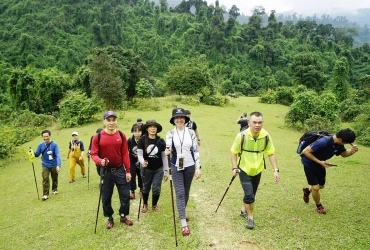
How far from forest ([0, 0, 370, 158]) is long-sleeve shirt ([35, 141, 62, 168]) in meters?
10.1

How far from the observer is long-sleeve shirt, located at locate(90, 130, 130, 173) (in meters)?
→ 4.81

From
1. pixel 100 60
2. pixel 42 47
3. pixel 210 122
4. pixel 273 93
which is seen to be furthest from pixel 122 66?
pixel 42 47

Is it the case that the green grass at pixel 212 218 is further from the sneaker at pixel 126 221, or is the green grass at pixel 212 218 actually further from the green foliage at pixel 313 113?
the green foliage at pixel 313 113

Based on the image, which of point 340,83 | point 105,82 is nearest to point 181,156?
point 105,82

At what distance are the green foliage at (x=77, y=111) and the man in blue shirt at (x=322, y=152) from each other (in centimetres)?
2147

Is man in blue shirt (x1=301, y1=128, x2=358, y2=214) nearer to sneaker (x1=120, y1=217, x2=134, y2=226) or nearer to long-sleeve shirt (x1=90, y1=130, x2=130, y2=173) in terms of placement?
long-sleeve shirt (x1=90, y1=130, x2=130, y2=173)

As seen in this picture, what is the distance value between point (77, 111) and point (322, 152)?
22341mm

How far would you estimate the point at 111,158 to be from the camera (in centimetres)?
491

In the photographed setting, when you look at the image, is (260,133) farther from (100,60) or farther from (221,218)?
(100,60)

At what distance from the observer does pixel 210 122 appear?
74.8 feet

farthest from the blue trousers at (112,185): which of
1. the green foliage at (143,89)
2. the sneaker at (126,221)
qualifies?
the green foliage at (143,89)

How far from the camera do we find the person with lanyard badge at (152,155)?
5281 mm

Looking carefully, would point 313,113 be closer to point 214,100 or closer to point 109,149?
point 214,100

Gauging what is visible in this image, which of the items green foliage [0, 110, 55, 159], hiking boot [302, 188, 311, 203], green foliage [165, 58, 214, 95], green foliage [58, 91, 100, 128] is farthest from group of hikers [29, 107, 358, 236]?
green foliage [165, 58, 214, 95]
